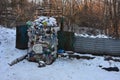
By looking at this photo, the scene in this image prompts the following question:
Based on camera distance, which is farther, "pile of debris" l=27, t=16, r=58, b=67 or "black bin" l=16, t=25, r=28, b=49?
"black bin" l=16, t=25, r=28, b=49

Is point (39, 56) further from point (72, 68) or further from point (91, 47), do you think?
point (91, 47)

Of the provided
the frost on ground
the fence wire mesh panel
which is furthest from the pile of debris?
the fence wire mesh panel

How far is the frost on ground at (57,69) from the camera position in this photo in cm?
1370

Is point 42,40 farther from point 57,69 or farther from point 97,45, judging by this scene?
point 97,45

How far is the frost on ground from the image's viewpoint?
539 inches

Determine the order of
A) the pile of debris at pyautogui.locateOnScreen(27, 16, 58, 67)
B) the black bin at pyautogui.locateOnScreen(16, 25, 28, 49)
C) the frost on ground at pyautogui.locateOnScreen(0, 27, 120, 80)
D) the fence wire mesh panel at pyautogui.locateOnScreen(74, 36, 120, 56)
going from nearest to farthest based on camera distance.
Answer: the frost on ground at pyautogui.locateOnScreen(0, 27, 120, 80)
the pile of debris at pyautogui.locateOnScreen(27, 16, 58, 67)
the black bin at pyautogui.locateOnScreen(16, 25, 28, 49)
the fence wire mesh panel at pyautogui.locateOnScreen(74, 36, 120, 56)

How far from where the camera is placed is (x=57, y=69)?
14.5 meters

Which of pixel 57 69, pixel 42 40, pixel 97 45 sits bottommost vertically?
pixel 57 69

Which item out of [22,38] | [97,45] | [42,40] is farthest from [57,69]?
[97,45]

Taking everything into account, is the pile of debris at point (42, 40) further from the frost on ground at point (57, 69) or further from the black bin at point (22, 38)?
the black bin at point (22, 38)

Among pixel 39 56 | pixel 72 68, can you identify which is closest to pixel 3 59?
pixel 39 56

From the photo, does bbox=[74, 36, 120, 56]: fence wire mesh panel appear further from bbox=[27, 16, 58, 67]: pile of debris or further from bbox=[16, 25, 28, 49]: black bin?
bbox=[16, 25, 28, 49]: black bin

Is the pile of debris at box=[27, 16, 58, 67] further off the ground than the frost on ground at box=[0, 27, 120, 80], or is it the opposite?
the pile of debris at box=[27, 16, 58, 67]

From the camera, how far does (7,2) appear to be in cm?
2458
